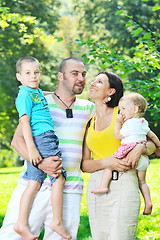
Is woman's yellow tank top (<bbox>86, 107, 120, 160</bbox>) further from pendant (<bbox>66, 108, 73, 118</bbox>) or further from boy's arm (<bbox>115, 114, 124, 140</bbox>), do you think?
pendant (<bbox>66, 108, 73, 118</bbox>)

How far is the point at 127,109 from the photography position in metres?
3.18

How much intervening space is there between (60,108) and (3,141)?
76.9ft

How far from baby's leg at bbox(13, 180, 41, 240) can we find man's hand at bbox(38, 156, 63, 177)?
0.53 ft

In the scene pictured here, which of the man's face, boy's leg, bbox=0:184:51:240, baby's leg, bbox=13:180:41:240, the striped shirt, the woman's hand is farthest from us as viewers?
the man's face

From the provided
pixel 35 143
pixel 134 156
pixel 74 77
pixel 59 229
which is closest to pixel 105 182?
pixel 134 156

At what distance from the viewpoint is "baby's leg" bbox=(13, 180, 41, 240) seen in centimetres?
323

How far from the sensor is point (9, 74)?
18.0 m

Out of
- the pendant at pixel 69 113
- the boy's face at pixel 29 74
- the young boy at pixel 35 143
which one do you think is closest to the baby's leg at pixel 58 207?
the young boy at pixel 35 143

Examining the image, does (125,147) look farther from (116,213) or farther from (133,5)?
(133,5)

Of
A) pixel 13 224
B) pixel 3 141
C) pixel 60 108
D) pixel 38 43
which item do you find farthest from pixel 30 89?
pixel 3 141

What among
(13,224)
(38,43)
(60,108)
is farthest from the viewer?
(38,43)

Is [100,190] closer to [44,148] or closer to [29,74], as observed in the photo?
[44,148]

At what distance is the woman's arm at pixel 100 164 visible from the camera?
3.16m

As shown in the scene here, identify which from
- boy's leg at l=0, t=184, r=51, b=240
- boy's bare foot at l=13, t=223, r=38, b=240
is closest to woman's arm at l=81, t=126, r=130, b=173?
boy's leg at l=0, t=184, r=51, b=240
